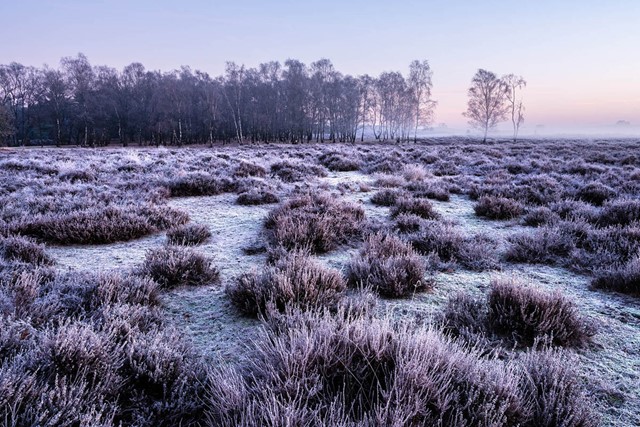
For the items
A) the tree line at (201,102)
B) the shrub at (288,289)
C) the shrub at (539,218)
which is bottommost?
the shrub at (288,289)

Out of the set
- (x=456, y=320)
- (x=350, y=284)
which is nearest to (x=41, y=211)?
(x=350, y=284)

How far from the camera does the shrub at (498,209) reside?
26.0 feet

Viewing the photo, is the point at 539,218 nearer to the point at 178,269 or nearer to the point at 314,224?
the point at 314,224

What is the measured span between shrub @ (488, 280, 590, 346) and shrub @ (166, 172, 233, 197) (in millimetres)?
8523

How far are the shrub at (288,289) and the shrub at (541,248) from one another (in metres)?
2.95

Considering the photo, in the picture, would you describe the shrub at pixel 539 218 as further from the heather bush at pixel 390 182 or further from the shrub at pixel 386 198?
the heather bush at pixel 390 182

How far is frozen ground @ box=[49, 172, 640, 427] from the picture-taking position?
246cm

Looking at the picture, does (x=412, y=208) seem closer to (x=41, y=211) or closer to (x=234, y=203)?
(x=234, y=203)

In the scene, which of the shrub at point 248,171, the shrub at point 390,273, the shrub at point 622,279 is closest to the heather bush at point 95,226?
the shrub at point 390,273

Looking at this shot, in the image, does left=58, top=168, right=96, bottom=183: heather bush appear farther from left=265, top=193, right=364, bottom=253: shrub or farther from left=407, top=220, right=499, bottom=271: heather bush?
left=407, top=220, right=499, bottom=271: heather bush

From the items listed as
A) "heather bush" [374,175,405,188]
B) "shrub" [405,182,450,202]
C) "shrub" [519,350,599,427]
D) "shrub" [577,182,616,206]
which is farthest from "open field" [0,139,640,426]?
"heather bush" [374,175,405,188]

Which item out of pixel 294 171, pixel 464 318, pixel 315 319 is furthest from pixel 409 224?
pixel 294 171

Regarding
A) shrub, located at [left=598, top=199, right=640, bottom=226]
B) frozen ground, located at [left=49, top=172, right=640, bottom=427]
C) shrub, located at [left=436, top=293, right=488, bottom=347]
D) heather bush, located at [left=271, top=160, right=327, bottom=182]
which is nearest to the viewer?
frozen ground, located at [left=49, top=172, right=640, bottom=427]

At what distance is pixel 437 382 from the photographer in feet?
5.90
